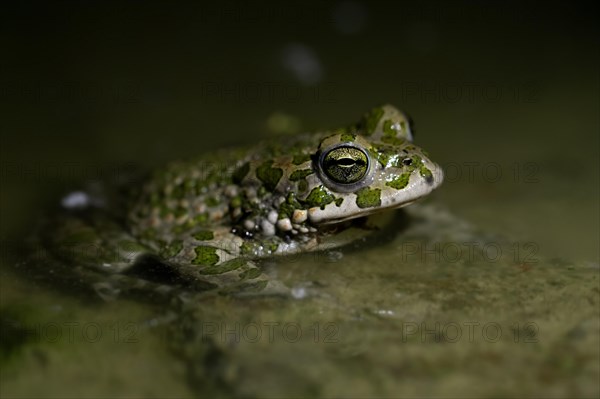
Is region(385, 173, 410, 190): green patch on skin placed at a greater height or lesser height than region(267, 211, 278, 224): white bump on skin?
greater

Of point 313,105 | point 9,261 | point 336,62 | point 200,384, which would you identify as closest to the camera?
point 200,384

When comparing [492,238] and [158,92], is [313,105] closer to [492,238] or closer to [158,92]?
[158,92]

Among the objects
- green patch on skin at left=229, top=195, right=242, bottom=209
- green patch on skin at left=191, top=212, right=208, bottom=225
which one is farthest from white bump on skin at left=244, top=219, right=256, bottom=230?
green patch on skin at left=191, top=212, right=208, bottom=225

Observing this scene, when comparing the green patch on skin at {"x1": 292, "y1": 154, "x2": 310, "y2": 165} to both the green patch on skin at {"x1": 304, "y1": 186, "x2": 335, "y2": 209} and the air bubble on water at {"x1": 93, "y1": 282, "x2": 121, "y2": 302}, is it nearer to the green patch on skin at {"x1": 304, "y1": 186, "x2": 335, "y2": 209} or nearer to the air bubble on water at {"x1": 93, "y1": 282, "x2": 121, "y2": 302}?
the green patch on skin at {"x1": 304, "y1": 186, "x2": 335, "y2": 209}

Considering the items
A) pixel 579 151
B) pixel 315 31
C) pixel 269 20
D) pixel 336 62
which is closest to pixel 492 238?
pixel 579 151

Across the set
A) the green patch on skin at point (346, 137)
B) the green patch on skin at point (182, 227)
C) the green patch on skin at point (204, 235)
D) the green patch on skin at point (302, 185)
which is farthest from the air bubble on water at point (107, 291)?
the green patch on skin at point (346, 137)

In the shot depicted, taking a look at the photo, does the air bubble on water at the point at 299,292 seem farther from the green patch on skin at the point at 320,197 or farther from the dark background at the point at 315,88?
the dark background at the point at 315,88
